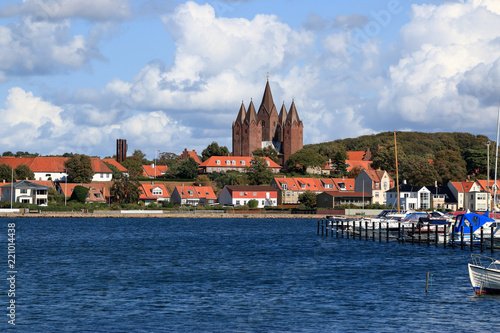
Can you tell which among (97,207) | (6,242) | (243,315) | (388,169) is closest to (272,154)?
(388,169)

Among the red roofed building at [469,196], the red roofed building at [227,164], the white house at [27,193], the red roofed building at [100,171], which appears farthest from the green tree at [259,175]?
the white house at [27,193]

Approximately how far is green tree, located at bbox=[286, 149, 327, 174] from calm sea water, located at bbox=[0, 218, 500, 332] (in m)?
111

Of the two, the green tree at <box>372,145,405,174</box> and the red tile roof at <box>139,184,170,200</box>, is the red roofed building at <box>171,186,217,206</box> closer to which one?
the red tile roof at <box>139,184,170,200</box>

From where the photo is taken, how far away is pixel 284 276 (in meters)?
40.5

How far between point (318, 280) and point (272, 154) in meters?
151

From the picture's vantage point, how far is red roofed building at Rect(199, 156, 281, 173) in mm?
177250

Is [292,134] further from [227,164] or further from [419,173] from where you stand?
[419,173]

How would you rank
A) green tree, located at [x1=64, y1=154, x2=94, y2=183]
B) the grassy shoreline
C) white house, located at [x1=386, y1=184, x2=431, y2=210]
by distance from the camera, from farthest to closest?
1. green tree, located at [x1=64, y1=154, x2=94, y2=183]
2. white house, located at [x1=386, y1=184, x2=431, y2=210]
3. the grassy shoreline

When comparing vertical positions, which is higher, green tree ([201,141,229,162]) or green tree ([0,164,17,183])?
green tree ([201,141,229,162])

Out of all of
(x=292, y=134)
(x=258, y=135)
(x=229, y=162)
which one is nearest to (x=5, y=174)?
(x=229, y=162)

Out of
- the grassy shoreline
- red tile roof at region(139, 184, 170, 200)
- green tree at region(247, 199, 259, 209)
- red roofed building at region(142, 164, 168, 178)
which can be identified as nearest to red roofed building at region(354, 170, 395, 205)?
the grassy shoreline

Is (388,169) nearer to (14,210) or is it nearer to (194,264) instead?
(14,210)

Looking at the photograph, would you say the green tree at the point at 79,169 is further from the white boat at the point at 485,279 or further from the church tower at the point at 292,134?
the white boat at the point at 485,279

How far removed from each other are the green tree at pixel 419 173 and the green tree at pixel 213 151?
5793cm
